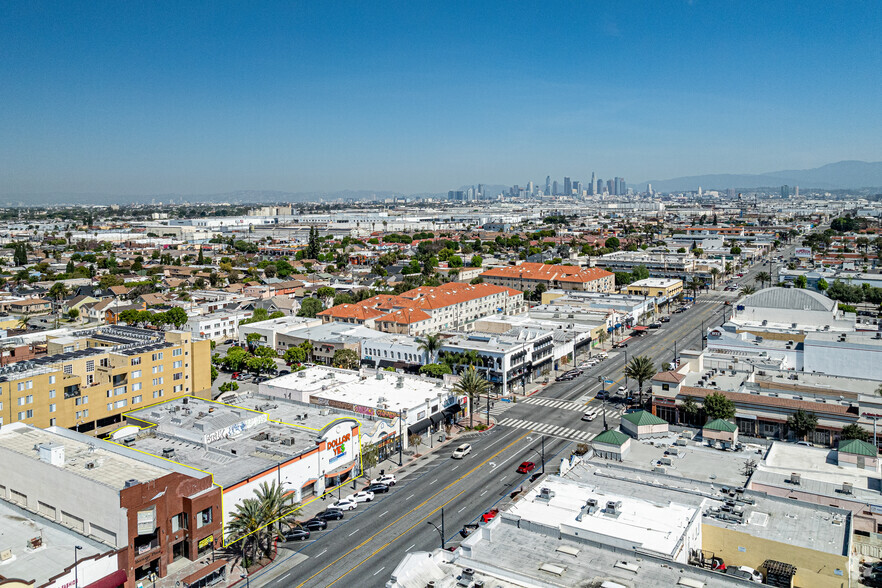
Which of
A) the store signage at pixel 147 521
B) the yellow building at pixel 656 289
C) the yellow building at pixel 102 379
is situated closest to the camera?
the store signage at pixel 147 521

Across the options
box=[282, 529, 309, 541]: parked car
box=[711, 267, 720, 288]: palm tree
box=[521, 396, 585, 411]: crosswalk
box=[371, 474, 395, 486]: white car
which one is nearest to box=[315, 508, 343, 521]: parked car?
box=[282, 529, 309, 541]: parked car

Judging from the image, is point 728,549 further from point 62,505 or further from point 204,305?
point 204,305

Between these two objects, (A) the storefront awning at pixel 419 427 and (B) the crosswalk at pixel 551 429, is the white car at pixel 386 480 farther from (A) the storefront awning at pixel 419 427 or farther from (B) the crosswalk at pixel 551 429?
(B) the crosswalk at pixel 551 429

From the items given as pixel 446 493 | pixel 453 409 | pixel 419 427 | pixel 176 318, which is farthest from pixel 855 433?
pixel 176 318

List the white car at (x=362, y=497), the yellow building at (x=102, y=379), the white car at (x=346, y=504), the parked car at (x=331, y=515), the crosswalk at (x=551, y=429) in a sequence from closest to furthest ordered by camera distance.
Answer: the parked car at (x=331, y=515)
the white car at (x=346, y=504)
the white car at (x=362, y=497)
the yellow building at (x=102, y=379)
the crosswalk at (x=551, y=429)


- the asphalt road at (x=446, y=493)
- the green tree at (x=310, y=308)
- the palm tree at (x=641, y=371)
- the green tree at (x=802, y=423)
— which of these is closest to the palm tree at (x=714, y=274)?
the asphalt road at (x=446, y=493)

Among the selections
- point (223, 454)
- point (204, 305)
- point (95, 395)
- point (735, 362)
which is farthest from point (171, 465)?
point (204, 305)

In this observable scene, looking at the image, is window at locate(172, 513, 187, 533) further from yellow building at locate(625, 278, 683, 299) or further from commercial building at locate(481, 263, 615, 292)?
yellow building at locate(625, 278, 683, 299)

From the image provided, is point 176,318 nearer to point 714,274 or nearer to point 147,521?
Answer: point 147,521

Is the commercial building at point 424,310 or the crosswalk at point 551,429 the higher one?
the commercial building at point 424,310
